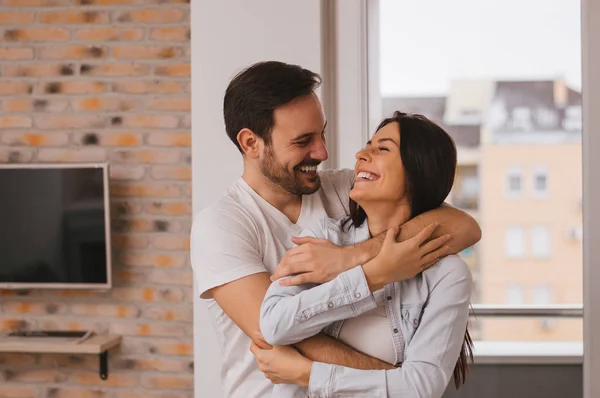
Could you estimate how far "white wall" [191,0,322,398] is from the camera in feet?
8.00

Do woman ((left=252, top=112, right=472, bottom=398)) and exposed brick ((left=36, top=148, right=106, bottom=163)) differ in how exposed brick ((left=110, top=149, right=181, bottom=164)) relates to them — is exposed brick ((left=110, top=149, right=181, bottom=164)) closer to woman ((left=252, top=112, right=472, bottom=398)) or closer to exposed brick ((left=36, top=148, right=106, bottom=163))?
exposed brick ((left=36, top=148, right=106, bottom=163))

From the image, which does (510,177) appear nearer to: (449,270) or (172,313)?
(449,270)

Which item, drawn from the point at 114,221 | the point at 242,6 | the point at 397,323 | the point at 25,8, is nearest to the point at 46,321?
the point at 114,221

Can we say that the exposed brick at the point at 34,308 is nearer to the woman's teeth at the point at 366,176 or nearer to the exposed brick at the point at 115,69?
the exposed brick at the point at 115,69

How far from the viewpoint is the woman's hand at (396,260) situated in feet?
4.13

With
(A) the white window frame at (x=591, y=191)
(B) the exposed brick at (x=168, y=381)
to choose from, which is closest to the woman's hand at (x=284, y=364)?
(A) the white window frame at (x=591, y=191)

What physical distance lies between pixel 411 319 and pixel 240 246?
400 mm

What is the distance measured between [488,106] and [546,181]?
0.36 m

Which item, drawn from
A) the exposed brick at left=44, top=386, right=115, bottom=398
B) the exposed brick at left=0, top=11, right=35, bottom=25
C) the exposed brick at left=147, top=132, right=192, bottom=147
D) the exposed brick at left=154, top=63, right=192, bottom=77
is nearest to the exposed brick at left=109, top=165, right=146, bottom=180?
the exposed brick at left=147, top=132, right=192, bottom=147

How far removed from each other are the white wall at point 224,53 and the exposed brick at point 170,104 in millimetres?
866

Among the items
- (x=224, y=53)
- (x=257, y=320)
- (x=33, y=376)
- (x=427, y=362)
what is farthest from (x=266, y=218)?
(x=33, y=376)

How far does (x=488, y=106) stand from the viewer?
266cm

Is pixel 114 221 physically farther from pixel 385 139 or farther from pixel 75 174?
pixel 385 139

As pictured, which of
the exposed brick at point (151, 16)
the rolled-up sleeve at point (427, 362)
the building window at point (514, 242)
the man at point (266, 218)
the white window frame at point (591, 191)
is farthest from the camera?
the exposed brick at point (151, 16)
